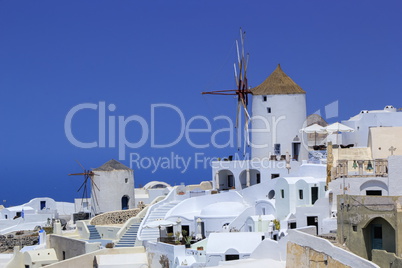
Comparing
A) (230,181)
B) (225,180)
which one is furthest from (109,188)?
(230,181)

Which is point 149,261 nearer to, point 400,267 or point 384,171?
point 384,171

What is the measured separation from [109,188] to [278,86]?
10977 mm

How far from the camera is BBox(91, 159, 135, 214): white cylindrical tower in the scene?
46094 millimetres

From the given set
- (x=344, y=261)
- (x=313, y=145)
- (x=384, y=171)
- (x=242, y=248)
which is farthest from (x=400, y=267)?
(x=313, y=145)

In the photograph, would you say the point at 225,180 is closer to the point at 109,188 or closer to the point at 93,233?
the point at 109,188

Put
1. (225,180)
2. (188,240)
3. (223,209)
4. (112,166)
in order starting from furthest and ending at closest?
(112,166)
(225,180)
(223,209)
(188,240)

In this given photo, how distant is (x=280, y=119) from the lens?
1650 inches

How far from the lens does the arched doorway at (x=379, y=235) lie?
85.5ft

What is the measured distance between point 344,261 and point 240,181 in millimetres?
17947

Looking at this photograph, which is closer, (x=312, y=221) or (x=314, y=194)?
(x=312, y=221)

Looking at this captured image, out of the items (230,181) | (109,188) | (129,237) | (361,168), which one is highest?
(361,168)

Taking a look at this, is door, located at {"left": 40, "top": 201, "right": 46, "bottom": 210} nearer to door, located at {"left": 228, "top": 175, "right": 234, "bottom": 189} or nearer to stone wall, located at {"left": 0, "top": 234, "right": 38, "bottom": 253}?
stone wall, located at {"left": 0, "top": 234, "right": 38, "bottom": 253}

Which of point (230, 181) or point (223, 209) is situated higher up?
point (230, 181)

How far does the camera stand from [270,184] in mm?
38312
